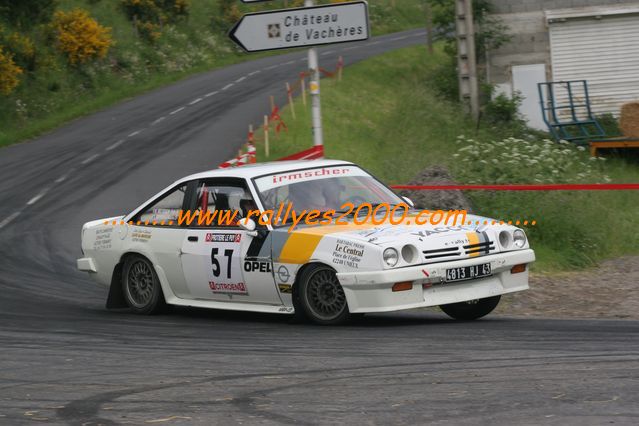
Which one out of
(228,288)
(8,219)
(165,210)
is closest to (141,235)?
(165,210)

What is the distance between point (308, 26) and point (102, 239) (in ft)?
10.9

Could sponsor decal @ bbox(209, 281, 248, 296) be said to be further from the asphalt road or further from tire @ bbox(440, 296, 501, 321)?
tire @ bbox(440, 296, 501, 321)

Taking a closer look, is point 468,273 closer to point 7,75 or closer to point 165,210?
point 165,210

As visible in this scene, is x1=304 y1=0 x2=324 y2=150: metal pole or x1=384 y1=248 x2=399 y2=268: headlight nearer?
x1=384 y1=248 x2=399 y2=268: headlight

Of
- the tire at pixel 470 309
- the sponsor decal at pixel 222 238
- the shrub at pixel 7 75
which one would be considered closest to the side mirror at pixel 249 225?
the sponsor decal at pixel 222 238

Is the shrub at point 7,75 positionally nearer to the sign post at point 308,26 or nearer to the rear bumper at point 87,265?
the sign post at point 308,26

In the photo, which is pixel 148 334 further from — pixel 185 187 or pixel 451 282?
pixel 451 282

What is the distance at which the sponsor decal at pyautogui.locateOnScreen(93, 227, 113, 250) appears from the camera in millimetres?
11789

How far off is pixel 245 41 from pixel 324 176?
2.95 m

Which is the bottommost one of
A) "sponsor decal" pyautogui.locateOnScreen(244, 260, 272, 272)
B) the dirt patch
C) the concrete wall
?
the dirt patch

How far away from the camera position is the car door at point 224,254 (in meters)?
10.2

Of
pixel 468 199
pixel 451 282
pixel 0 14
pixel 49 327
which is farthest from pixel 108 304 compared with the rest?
pixel 0 14

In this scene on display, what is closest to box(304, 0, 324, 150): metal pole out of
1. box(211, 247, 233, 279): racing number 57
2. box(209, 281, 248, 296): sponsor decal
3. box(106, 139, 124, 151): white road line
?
box(211, 247, 233, 279): racing number 57

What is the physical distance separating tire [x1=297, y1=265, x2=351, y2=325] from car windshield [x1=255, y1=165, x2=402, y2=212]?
0.86 m
